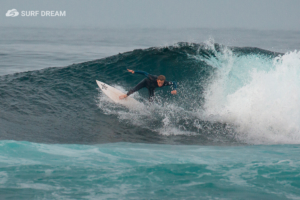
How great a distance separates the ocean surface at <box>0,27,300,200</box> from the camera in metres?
5.54

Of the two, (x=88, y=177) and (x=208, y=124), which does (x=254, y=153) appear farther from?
(x=88, y=177)

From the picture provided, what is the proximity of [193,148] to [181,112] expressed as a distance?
3160 millimetres

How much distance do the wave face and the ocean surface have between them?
0.04 meters

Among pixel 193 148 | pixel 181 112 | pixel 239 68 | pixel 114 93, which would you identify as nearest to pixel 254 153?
pixel 193 148

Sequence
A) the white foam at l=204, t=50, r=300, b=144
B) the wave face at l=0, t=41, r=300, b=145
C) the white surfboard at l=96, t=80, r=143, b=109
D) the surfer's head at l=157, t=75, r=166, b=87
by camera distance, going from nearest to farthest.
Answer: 1. the wave face at l=0, t=41, r=300, b=145
2. the white foam at l=204, t=50, r=300, b=144
3. the surfer's head at l=157, t=75, r=166, b=87
4. the white surfboard at l=96, t=80, r=143, b=109

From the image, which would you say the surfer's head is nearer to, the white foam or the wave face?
the wave face

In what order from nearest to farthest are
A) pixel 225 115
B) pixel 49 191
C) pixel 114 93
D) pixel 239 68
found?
1. pixel 49 191
2. pixel 225 115
3. pixel 114 93
4. pixel 239 68

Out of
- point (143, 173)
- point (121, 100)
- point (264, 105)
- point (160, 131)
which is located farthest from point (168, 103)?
point (143, 173)

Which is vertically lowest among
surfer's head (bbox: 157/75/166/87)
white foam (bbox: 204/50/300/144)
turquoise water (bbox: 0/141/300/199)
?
turquoise water (bbox: 0/141/300/199)

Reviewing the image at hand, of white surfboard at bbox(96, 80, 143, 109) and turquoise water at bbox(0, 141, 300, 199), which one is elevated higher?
white surfboard at bbox(96, 80, 143, 109)

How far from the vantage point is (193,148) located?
807 centimetres

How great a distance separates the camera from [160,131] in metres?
9.49

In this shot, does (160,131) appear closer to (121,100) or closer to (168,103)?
(121,100)

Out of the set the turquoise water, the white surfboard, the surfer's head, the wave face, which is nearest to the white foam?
the wave face
